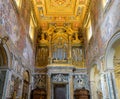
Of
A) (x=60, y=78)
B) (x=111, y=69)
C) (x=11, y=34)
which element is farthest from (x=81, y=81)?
(x=11, y=34)

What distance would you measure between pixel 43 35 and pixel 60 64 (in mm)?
3985

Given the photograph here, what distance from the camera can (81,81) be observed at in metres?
12.2

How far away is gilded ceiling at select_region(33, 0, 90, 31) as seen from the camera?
40.6 ft

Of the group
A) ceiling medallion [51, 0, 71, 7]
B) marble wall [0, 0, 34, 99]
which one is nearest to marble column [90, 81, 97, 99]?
marble wall [0, 0, 34, 99]

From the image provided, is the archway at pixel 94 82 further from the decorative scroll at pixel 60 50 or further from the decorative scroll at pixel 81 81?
the decorative scroll at pixel 60 50

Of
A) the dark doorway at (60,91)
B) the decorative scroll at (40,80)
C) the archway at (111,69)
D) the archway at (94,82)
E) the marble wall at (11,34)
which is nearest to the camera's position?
the marble wall at (11,34)

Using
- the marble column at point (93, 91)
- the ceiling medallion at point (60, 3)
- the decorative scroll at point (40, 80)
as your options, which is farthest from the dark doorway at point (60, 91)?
the ceiling medallion at point (60, 3)

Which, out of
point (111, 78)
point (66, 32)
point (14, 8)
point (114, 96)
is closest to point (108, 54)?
point (111, 78)

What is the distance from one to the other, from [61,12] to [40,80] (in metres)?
7.09

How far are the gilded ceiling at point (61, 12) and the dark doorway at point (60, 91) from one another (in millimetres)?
6325

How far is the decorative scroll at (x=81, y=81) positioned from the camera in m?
12.0

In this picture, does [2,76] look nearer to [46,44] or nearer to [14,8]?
[14,8]

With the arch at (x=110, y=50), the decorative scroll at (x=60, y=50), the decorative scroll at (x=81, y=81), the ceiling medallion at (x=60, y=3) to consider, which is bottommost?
the decorative scroll at (x=81, y=81)

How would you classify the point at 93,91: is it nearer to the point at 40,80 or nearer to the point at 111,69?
the point at 40,80
